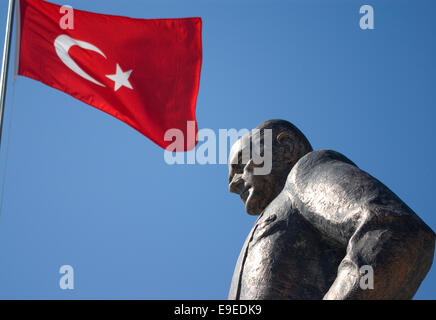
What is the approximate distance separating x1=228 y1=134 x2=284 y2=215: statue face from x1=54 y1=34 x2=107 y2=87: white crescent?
4.05m

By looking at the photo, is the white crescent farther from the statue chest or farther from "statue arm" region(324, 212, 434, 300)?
"statue arm" region(324, 212, 434, 300)

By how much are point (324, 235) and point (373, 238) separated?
30.5 inches

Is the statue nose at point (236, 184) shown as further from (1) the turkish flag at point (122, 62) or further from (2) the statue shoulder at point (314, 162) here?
(1) the turkish flag at point (122, 62)

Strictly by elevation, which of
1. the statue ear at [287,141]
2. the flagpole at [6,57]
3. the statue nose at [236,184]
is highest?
the flagpole at [6,57]

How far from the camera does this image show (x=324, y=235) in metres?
5.59

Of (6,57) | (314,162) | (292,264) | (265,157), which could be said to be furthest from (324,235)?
(6,57)

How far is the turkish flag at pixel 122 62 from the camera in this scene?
1048 cm

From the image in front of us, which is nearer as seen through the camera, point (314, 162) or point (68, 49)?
point (314, 162)

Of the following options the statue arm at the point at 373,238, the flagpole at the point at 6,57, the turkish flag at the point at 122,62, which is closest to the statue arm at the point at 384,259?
the statue arm at the point at 373,238

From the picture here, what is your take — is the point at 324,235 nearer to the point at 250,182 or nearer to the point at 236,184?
the point at 250,182

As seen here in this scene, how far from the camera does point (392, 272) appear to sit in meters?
4.77

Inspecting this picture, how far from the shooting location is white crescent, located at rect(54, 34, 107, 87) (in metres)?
10.5

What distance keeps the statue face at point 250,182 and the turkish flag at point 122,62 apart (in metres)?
3.57

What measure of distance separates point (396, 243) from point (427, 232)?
261 mm
